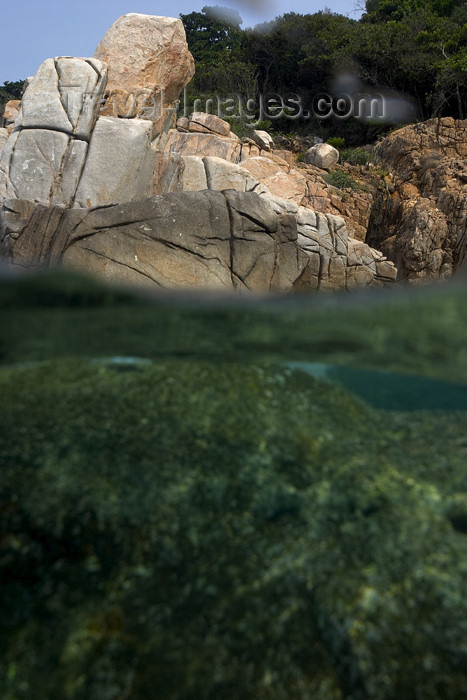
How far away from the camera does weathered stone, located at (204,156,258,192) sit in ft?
72.9

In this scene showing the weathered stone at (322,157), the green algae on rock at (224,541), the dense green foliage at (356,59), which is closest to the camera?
the green algae on rock at (224,541)

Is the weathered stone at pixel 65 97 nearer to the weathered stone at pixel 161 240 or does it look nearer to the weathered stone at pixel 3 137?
the weathered stone at pixel 161 240

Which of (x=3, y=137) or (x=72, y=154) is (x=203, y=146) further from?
(x=72, y=154)

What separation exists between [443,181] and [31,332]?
25.9 metres

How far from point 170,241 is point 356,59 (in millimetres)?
28602

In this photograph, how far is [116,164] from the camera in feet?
64.5

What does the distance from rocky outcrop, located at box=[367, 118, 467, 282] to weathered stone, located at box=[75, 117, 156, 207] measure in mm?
12556

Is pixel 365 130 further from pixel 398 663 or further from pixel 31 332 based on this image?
pixel 398 663

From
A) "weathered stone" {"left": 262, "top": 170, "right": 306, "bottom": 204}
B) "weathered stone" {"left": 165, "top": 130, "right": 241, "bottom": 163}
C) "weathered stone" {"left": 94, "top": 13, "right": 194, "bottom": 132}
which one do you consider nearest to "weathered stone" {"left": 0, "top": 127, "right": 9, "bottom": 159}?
"weathered stone" {"left": 94, "top": 13, "right": 194, "bottom": 132}

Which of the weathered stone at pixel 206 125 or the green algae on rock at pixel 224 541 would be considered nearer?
the green algae on rock at pixel 224 541

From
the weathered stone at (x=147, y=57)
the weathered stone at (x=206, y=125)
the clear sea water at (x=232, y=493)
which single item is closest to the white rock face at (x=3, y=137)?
the weathered stone at (x=147, y=57)

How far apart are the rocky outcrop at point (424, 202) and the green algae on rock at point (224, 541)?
886 inches

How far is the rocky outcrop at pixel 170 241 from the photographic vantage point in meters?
16.4

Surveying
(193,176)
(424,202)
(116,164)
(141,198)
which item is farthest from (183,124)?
(424,202)
